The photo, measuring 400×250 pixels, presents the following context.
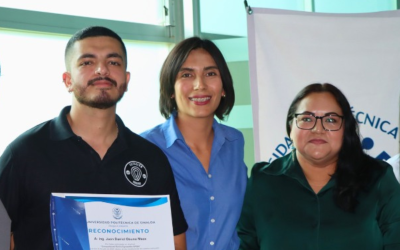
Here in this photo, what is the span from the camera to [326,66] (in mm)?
3992

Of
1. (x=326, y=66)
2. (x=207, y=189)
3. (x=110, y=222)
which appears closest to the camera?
(x=110, y=222)

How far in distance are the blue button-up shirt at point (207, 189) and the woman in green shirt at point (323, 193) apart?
4.0 inches

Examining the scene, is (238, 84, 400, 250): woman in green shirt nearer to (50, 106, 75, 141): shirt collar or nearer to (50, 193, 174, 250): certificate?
(50, 193, 174, 250): certificate

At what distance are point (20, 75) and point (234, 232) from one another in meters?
1.94

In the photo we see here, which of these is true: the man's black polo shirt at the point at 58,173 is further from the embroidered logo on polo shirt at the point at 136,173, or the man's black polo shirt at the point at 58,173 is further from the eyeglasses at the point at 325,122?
the eyeglasses at the point at 325,122

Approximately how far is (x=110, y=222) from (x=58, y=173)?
282 mm

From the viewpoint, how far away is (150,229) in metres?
2.31

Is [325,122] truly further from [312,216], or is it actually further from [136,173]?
[136,173]

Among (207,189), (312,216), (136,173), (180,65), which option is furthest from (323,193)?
(180,65)

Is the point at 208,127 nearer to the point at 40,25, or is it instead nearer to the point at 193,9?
the point at 40,25

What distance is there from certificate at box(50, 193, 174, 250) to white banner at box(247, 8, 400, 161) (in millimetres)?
1631

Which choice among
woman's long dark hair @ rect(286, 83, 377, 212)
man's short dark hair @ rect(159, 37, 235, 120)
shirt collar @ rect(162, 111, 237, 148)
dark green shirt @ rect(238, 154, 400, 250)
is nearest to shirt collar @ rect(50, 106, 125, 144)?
shirt collar @ rect(162, 111, 237, 148)

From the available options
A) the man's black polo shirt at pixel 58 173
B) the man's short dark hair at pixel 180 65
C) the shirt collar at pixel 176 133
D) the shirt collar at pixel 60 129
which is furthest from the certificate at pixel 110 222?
the man's short dark hair at pixel 180 65

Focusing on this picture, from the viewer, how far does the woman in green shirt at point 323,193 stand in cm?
253
